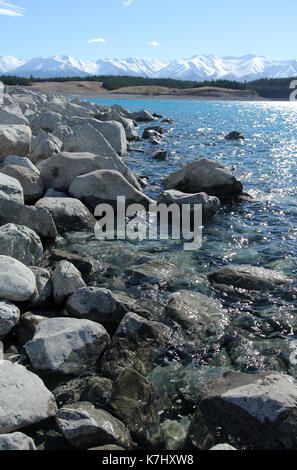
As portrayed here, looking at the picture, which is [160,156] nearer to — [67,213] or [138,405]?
[67,213]

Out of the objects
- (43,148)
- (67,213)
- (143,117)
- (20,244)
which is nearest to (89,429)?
(20,244)

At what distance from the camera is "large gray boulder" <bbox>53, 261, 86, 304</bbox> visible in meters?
6.52

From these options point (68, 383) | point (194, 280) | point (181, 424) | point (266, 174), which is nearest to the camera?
point (181, 424)

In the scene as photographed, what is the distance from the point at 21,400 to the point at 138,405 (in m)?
1.22

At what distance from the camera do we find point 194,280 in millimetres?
7633

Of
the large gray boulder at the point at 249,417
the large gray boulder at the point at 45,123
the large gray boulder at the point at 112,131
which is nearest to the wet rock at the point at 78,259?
the large gray boulder at the point at 249,417

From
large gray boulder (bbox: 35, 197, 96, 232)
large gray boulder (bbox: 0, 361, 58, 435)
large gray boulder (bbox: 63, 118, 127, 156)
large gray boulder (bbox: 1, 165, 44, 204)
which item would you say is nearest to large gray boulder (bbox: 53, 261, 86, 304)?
large gray boulder (bbox: 0, 361, 58, 435)

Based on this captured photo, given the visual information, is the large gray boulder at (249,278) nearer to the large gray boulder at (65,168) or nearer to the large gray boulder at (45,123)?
the large gray boulder at (65,168)

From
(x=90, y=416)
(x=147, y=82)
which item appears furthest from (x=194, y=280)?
(x=147, y=82)

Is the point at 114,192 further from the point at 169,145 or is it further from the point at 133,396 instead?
the point at 169,145

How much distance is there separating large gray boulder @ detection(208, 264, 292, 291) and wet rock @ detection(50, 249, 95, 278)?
7.37ft

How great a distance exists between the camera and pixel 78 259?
25.9 ft

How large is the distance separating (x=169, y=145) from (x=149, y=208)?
50.0ft

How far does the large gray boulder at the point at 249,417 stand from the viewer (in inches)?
156
